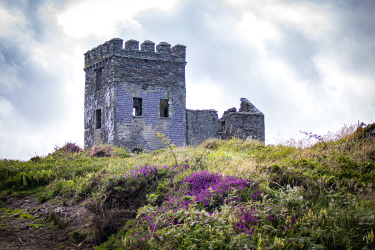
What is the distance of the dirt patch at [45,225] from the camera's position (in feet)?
22.1

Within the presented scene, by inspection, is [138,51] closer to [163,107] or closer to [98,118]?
[163,107]

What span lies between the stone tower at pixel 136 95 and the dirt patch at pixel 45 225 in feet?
38.9

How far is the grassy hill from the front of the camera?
517 centimetres

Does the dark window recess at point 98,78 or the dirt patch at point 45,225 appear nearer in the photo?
the dirt patch at point 45,225

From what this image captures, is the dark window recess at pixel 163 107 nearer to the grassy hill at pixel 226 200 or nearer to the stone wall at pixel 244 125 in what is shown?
the stone wall at pixel 244 125

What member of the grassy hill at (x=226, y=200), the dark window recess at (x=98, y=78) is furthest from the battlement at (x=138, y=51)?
the grassy hill at (x=226, y=200)

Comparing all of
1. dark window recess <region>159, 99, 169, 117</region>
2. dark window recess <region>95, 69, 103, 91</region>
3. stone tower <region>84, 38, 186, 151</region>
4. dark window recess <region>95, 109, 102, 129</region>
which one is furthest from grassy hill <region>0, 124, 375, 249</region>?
dark window recess <region>95, 69, 103, 91</region>

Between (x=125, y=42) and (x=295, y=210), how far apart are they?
18.4 meters

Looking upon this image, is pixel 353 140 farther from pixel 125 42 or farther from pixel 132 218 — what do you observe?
pixel 125 42

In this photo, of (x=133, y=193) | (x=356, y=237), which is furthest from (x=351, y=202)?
(x=133, y=193)

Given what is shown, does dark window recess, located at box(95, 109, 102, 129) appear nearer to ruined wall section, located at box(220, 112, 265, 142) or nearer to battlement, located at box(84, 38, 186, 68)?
battlement, located at box(84, 38, 186, 68)

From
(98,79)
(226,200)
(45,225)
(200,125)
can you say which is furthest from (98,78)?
(226,200)

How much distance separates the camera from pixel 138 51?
21.8m

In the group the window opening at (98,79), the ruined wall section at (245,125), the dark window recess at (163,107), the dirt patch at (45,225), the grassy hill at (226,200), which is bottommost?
the dirt patch at (45,225)
